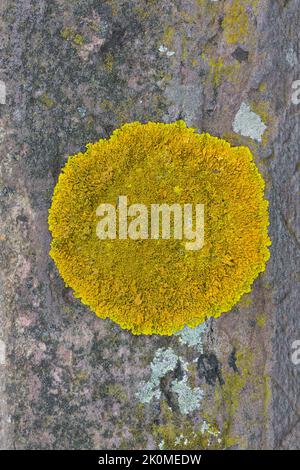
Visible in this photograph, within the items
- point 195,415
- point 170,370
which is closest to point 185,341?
point 170,370

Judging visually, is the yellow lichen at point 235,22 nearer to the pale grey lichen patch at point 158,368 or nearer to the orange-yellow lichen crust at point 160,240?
the orange-yellow lichen crust at point 160,240

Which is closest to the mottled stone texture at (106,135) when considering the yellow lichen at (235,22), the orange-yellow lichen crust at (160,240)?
the yellow lichen at (235,22)

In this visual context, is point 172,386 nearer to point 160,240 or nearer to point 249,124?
point 160,240

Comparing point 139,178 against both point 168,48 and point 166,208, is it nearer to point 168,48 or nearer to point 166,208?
point 166,208

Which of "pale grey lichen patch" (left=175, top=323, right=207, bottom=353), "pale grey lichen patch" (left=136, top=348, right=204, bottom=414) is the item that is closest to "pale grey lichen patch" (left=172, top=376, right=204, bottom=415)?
"pale grey lichen patch" (left=136, top=348, right=204, bottom=414)

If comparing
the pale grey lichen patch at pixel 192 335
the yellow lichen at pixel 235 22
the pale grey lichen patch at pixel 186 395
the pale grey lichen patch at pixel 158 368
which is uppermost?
the yellow lichen at pixel 235 22

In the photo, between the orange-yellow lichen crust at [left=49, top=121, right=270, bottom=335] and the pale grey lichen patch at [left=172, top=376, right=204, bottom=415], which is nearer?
the orange-yellow lichen crust at [left=49, top=121, right=270, bottom=335]

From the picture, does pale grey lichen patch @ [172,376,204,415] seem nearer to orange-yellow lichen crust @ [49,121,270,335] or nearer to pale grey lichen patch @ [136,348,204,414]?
pale grey lichen patch @ [136,348,204,414]
